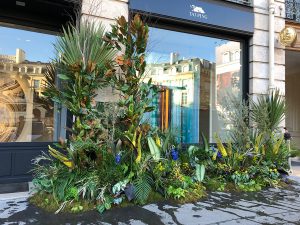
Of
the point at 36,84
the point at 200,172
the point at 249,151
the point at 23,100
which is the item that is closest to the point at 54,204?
the point at 200,172

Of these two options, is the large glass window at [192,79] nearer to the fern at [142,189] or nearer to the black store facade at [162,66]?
the black store facade at [162,66]

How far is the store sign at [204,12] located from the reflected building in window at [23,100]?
2.79 meters

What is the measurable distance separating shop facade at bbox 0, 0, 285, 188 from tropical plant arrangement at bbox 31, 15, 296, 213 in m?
1.10

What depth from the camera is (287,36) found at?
9.27 meters

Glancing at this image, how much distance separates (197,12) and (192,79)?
183cm

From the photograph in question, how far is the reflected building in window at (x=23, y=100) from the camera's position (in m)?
7.56

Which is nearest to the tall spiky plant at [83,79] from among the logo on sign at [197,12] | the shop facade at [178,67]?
the shop facade at [178,67]

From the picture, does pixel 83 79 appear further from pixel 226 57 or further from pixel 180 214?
pixel 226 57

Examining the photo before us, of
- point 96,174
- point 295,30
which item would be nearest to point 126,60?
point 96,174

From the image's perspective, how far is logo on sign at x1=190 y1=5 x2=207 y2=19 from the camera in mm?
8312

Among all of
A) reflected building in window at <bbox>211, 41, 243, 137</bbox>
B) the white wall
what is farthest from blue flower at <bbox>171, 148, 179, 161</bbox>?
the white wall

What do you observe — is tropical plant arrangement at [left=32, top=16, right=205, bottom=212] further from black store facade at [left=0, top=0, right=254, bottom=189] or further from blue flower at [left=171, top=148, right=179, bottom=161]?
black store facade at [left=0, top=0, right=254, bottom=189]

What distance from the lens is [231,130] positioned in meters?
8.16

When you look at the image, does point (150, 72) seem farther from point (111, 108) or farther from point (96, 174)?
point (96, 174)
